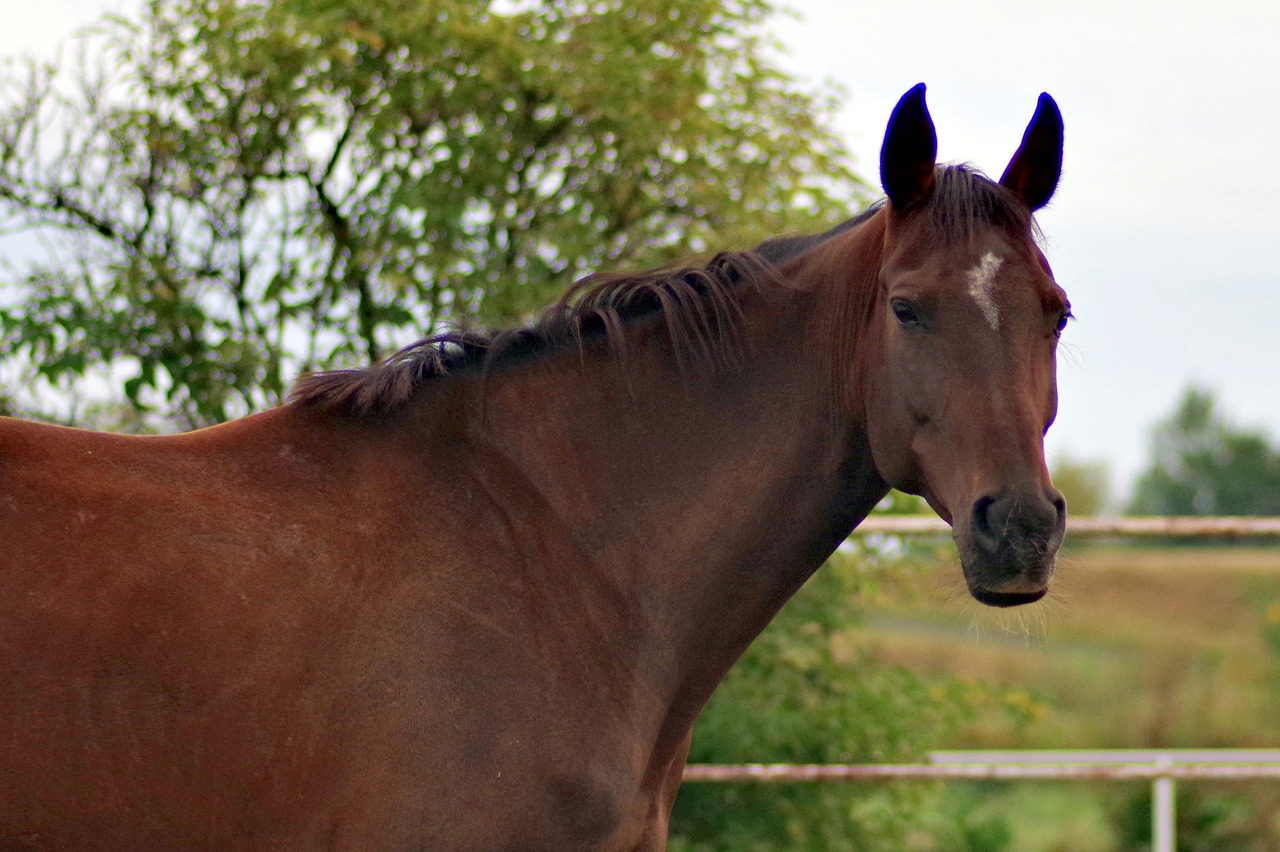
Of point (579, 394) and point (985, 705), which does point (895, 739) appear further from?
point (579, 394)

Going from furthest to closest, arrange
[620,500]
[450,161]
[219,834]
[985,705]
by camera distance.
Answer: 1. [985,705]
2. [450,161]
3. [620,500]
4. [219,834]

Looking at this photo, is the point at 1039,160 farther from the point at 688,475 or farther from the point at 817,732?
the point at 817,732

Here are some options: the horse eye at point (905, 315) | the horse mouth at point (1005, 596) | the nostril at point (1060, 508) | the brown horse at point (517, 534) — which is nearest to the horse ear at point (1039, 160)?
the brown horse at point (517, 534)

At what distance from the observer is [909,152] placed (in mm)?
2326

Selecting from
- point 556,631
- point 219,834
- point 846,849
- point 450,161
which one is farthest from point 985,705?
Result: point 219,834

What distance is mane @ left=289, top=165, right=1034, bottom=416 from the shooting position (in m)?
2.31

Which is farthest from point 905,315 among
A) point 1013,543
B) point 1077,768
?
A: point 1077,768

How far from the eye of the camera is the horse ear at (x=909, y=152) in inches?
90.3

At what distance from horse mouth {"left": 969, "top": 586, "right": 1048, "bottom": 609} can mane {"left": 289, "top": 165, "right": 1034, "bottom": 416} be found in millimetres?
529

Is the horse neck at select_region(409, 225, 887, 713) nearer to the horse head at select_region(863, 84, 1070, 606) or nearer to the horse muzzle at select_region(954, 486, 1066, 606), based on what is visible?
the horse head at select_region(863, 84, 1070, 606)

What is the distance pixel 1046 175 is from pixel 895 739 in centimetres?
289

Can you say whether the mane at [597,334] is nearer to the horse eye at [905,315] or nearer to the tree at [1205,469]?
the horse eye at [905,315]

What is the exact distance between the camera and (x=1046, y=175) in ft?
8.01

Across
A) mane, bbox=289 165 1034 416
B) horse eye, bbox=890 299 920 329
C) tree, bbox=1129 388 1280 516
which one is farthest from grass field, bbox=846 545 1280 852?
tree, bbox=1129 388 1280 516
